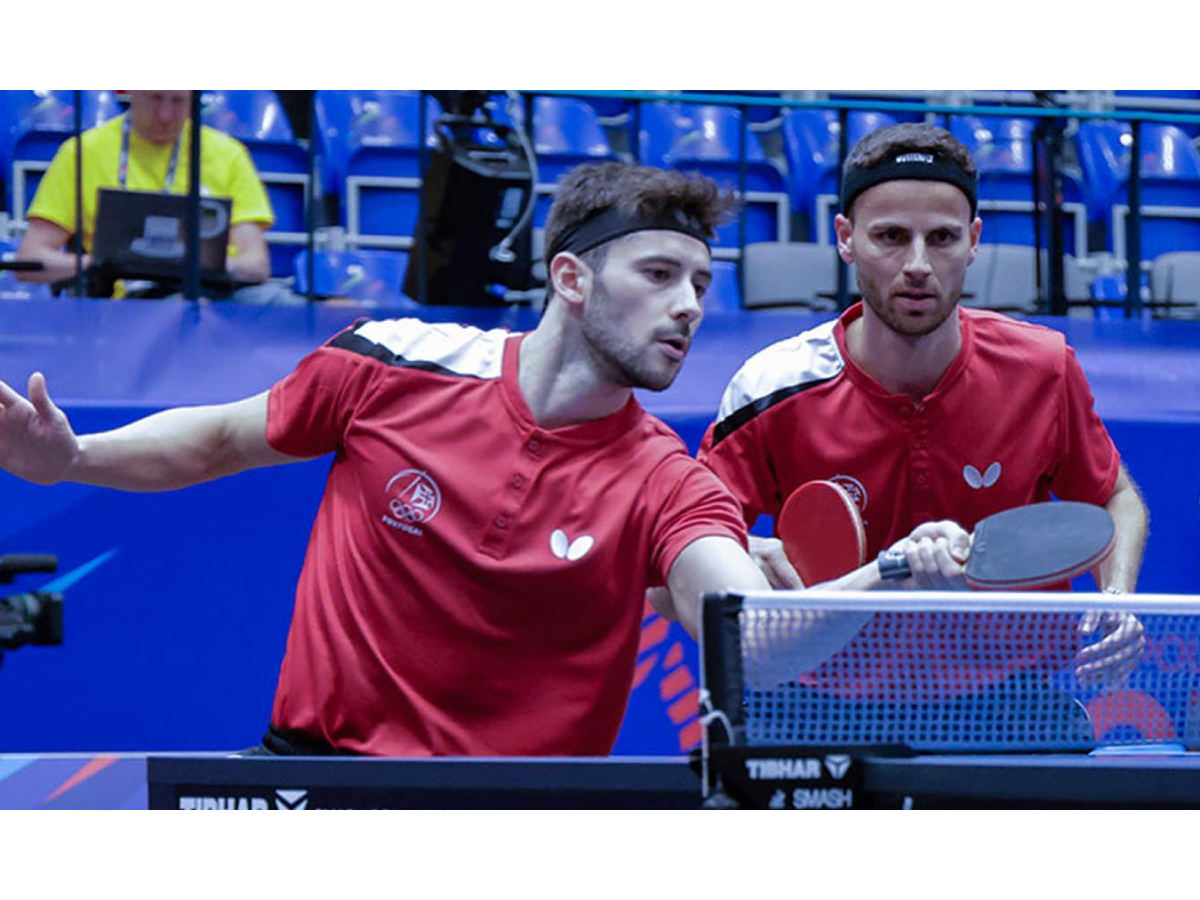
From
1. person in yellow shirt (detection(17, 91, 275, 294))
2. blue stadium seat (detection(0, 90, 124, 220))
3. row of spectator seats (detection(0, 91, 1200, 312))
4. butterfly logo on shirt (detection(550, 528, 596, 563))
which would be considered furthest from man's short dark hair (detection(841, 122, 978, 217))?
blue stadium seat (detection(0, 90, 124, 220))

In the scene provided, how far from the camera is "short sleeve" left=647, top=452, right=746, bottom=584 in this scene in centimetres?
299

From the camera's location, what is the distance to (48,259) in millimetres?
5973

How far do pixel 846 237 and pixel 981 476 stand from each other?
62cm

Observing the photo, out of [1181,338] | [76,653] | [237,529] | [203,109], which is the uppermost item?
[203,109]

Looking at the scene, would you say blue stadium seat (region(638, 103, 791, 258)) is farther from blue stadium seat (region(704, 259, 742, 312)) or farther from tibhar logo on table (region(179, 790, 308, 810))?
tibhar logo on table (region(179, 790, 308, 810))

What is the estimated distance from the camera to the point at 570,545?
311 cm

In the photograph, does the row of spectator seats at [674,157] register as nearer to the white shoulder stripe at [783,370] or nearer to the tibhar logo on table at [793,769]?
the white shoulder stripe at [783,370]

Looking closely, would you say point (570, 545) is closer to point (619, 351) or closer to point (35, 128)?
point (619, 351)

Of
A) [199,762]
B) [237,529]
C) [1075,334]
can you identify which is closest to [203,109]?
[237,529]

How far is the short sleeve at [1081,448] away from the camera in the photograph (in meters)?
3.75

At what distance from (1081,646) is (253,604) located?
301cm

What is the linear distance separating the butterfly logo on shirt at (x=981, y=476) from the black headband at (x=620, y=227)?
878 millimetres

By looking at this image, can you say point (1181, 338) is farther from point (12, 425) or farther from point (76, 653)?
point (12, 425)

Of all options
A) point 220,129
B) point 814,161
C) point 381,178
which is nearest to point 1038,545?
point 381,178
